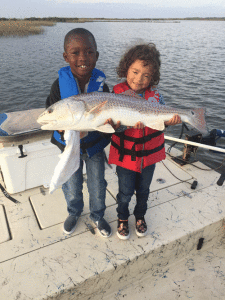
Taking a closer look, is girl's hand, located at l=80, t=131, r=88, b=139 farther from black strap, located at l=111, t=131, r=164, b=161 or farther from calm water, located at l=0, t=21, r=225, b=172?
calm water, located at l=0, t=21, r=225, b=172

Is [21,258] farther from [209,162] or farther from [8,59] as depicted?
[8,59]

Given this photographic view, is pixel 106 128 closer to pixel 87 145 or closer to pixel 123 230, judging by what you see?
pixel 87 145

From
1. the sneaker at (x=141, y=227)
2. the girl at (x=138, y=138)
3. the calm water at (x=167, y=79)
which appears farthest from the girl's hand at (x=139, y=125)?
the calm water at (x=167, y=79)

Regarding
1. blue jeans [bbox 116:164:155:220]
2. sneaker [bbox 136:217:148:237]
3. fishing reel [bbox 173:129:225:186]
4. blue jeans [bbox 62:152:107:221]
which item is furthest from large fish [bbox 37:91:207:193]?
fishing reel [bbox 173:129:225:186]

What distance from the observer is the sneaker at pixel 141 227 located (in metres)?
2.69

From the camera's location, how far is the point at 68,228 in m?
2.72

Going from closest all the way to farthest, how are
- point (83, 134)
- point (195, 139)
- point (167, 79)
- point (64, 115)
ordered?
point (64, 115) → point (83, 134) → point (195, 139) → point (167, 79)

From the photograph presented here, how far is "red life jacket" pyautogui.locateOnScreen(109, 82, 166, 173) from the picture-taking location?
234cm

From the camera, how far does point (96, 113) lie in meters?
1.99

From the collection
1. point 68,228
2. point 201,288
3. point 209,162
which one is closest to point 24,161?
point 68,228

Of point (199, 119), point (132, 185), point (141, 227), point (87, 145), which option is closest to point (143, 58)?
point (199, 119)

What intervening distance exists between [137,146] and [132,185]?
50 centimetres

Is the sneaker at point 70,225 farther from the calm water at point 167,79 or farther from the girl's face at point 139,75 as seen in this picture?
the calm water at point 167,79

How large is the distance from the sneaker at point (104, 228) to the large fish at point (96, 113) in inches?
52.1
